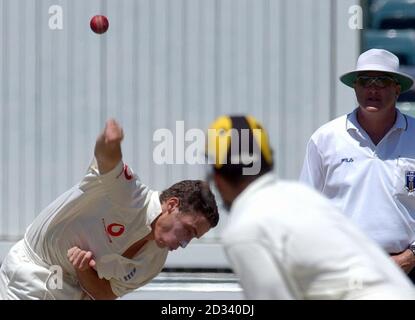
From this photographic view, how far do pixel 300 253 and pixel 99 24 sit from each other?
4.00 metres

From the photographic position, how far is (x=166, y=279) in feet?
22.3

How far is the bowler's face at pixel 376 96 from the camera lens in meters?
5.35

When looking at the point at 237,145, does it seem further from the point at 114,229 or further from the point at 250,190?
the point at 114,229

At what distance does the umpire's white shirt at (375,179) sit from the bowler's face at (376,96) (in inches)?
3.7

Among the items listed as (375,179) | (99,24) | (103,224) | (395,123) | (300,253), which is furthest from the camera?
(99,24)

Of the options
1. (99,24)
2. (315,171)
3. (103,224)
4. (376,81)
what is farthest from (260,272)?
(99,24)

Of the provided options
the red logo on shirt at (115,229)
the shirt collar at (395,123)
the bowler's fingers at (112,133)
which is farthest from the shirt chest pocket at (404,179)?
the bowler's fingers at (112,133)

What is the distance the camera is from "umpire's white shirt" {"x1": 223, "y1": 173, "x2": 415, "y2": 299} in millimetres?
2855

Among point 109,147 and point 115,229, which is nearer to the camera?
point 109,147

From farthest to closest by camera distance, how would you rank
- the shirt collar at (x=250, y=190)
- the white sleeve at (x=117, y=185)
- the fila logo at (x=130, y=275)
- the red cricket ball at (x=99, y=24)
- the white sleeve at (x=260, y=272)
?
the red cricket ball at (x=99, y=24), the fila logo at (x=130, y=275), the white sleeve at (x=117, y=185), the shirt collar at (x=250, y=190), the white sleeve at (x=260, y=272)

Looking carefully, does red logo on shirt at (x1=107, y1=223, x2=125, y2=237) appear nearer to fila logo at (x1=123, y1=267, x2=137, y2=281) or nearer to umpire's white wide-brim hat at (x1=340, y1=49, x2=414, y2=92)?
fila logo at (x1=123, y1=267, x2=137, y2=281)

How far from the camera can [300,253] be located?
9.33 feet

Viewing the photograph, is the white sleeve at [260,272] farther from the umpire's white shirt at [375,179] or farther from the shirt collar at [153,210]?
the umpire's white shirt at [375,179]

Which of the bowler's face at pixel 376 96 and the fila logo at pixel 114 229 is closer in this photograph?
the fila logo at pixel 114 229
